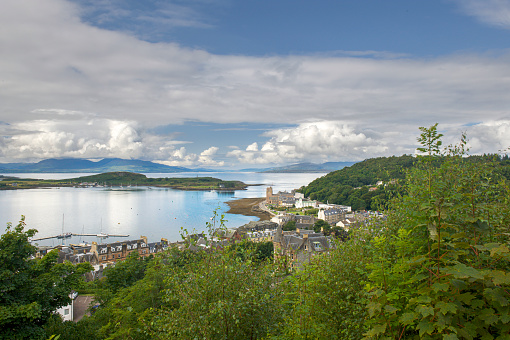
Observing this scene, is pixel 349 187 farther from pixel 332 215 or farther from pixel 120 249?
pixel 120 249

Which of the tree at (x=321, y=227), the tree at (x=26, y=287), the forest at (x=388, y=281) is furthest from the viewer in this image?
the tree at (x=321, y=227)

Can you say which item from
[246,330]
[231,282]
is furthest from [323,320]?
[231,282]

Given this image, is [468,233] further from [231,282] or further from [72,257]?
[72,257]

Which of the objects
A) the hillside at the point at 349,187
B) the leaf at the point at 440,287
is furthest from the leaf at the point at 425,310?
the hillside at the point at 349,187

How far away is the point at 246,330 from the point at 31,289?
10690 mm

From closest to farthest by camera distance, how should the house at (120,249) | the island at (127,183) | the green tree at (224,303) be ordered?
1. the green tree at (224,303)
2. the house at (120,249)
3. the island at (127,183)

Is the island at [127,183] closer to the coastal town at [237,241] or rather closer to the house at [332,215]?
the coastal town at [237,241]

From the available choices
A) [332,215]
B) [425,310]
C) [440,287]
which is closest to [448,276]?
[440,287]

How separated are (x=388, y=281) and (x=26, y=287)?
13482 millimetres

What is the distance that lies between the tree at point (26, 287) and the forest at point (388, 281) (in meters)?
0.07

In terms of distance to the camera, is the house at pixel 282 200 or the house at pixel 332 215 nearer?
the house at pixel 332 215

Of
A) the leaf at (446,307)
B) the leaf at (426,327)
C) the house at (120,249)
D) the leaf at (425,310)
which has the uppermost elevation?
the leaf at (446,307)

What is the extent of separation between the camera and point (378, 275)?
121 inches

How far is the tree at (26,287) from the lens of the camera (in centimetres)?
1004
